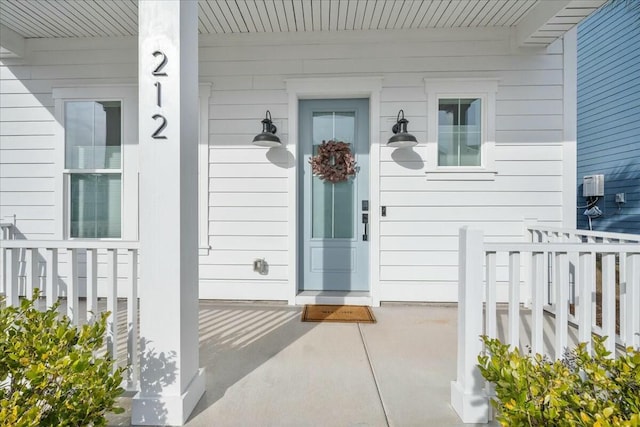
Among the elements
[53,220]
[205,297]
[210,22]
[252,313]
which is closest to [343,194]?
[252,313]

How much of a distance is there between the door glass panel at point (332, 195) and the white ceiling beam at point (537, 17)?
1839mm

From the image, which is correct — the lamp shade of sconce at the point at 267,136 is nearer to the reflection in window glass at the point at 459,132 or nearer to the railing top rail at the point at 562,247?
the reflection in window glass at the point at 459,132

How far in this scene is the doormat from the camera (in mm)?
3125

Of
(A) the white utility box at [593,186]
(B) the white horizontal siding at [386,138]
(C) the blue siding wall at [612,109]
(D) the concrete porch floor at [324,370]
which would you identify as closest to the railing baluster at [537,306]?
(D) the concrete porch floor at [324,370]

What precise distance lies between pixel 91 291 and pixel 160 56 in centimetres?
133

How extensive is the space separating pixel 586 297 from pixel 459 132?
2210mm

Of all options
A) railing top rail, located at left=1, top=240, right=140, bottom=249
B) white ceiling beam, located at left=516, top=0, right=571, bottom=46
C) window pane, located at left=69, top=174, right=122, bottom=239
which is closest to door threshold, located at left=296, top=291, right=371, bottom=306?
railing top rail, located at left=1, top=240, right=140, bottom=249

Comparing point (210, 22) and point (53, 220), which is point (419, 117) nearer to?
point (210, 22)

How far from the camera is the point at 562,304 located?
71.9 inches

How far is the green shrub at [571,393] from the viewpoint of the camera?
3.42 feet

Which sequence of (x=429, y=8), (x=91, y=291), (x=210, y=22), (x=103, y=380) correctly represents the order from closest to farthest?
(x=103, y=380), (x=91, y=291), (x=429, y=8), (x=210, y=22)

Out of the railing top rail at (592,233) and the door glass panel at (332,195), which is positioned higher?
the door glass panel at (332,195)

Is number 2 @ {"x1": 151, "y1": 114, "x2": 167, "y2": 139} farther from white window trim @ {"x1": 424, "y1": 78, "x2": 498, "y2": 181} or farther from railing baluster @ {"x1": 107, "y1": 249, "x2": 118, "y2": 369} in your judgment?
white window trim @ {"x1": 424, "y1": 78, "x2": 498, "y2": 181}

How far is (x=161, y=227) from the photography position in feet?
5.50
